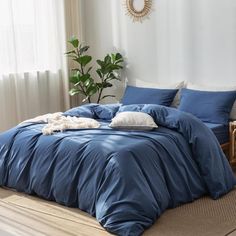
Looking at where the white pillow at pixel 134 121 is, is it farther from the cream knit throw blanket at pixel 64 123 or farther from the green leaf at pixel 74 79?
the green leaf at pixel 74 79

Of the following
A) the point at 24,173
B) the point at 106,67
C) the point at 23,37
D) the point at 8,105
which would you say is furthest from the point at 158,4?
the point at 24,173

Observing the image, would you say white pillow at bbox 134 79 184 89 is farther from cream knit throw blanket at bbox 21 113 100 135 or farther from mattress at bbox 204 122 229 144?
cream knit throw blanket at bbox 21 113 100 135

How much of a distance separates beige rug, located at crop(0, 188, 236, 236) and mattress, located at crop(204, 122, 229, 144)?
71cm

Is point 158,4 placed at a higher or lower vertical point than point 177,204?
higher

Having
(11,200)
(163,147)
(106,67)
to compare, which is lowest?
(11,200)

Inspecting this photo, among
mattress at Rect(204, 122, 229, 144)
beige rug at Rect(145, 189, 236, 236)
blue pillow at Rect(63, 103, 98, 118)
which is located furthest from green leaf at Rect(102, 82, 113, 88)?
beige rug at Rect(145, 189, 236, 236)

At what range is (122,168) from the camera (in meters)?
3.19

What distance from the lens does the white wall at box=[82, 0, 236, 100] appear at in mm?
4645

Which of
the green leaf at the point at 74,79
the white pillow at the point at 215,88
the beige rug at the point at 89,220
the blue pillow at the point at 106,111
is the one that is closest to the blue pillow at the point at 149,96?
the white pillow at the point at 215,88

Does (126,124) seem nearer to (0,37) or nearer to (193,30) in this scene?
(193,30)

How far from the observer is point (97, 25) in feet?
19.5

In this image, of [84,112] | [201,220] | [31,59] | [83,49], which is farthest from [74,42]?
[201,220]

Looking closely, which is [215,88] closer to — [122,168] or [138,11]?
[138,11]

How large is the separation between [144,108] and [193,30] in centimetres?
142
